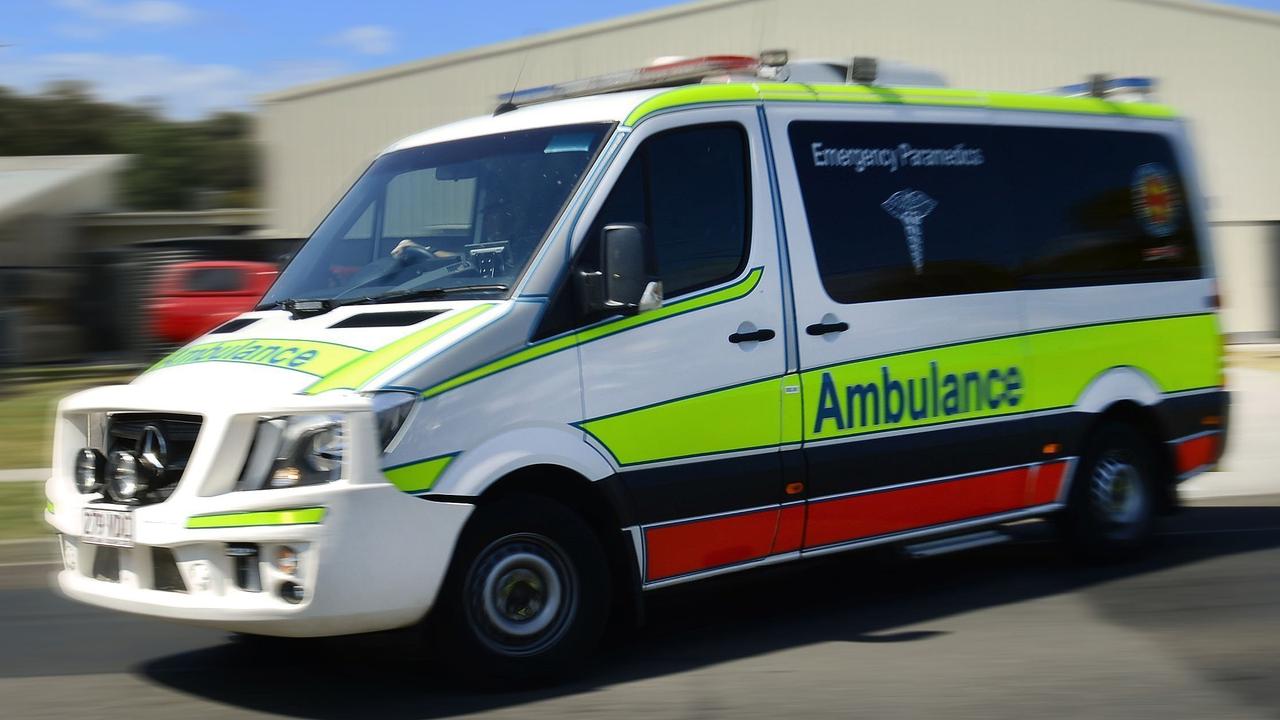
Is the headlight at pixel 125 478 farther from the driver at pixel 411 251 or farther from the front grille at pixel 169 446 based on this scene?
the driver at pixel 411 251

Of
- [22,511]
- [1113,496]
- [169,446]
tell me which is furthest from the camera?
[22,511]

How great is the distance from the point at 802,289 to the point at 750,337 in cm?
40

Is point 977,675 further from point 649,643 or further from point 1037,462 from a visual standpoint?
point 1037,462

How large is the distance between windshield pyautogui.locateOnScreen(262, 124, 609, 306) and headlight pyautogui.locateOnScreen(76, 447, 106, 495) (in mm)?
1002

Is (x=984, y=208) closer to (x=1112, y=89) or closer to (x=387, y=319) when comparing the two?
(x=1112, y=89)

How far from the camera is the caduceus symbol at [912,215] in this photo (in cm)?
695

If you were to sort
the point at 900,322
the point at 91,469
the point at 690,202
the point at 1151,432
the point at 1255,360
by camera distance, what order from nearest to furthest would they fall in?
1. the point at 91,469
2. the point at 690,202
3. the point at 900,322
4. the point at 1151,432
5. the point at 1255,360

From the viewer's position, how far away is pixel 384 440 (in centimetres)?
511

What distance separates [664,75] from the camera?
6.70 metres

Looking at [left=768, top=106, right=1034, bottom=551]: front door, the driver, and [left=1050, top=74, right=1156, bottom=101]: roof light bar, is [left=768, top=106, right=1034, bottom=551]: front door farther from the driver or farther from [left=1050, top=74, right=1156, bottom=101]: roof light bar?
the driver

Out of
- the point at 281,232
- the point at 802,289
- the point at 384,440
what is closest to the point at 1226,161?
the point at 281,232

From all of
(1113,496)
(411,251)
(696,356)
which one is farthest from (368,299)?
(1113,496)

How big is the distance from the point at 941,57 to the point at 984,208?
2103 cm

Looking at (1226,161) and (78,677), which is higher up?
(1226,161)
